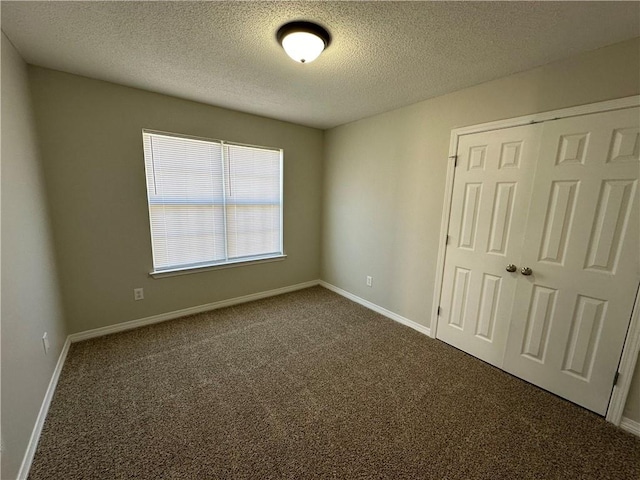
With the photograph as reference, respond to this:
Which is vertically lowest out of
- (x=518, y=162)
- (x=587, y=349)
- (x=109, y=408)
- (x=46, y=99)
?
(x=109, y=408)

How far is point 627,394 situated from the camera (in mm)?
1647

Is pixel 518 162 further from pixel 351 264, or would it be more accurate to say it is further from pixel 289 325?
pixel 289 325

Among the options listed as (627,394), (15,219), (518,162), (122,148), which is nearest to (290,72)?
(122,148)

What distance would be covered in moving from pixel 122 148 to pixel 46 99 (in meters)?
0.57

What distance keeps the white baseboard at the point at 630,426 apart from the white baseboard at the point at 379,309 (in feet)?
4.41

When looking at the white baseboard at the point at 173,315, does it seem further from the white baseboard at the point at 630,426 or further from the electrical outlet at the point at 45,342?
the white baseboard at the point at 630,426

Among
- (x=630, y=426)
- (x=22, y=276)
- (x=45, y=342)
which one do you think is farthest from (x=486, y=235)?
(x=45, y=342)

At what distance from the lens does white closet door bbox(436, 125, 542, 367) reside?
2037mm

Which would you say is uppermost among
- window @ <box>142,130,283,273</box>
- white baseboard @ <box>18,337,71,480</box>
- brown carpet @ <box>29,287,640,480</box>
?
window @ <box>142,130,283,273</box>

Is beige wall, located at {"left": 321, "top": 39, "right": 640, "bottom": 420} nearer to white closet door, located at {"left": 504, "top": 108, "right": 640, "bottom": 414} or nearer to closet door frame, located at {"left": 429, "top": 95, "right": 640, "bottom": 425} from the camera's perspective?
closet door frame, located at {"left": 429, "top": 95, "right": 640, "bottom": 425}

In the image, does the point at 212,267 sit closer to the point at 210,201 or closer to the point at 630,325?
the point at 210,201

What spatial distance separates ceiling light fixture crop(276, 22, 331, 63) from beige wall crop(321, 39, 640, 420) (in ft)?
4.81

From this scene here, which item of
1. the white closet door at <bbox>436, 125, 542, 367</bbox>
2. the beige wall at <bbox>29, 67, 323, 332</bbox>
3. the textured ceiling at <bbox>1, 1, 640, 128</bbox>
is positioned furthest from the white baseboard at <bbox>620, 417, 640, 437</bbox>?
the beige wall at <bbox>29, 67, 323, 332</bbox>

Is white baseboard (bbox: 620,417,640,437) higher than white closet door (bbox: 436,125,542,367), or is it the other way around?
white closet door (bbox: 436,125,542,367)
